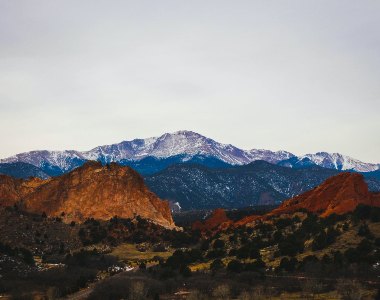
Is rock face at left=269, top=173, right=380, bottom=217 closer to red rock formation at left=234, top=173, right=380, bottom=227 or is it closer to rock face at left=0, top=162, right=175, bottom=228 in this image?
red rock formation at left=234, top=173, right=380, bottom=227

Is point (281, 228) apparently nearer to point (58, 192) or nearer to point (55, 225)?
point (55, 225)

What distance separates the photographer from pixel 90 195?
17500 cm

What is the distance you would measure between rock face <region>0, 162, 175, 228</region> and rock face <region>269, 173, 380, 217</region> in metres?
42.7

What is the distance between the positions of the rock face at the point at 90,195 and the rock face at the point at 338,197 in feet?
140

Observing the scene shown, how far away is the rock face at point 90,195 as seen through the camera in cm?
16988

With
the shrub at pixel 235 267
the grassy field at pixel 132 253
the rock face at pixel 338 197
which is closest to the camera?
the shrub at pixel 235 267

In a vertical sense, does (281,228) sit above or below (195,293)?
above

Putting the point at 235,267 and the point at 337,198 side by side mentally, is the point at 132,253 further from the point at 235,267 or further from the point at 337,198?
the point at 337,198

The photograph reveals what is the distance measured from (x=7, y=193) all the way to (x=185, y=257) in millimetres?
75241

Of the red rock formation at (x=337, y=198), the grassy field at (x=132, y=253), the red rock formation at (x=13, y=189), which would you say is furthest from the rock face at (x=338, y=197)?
the red rock formation at (x=13, y=189)

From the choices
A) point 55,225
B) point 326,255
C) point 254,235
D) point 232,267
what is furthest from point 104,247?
point 326,255

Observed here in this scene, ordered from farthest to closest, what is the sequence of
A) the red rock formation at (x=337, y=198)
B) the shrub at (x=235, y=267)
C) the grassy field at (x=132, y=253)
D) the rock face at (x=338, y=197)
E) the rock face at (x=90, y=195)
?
the rock face at (x=90, y=195) < the red rock formation at (x=337, y=198) < the rock face at (x=338, y=197) < the grassy field at (x=132, y=253) < the shrub at (x=235, y=267)

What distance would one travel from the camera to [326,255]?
102 meters

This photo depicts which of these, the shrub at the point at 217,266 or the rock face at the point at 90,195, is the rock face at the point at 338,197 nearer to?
the rock face at the point at 90,195
